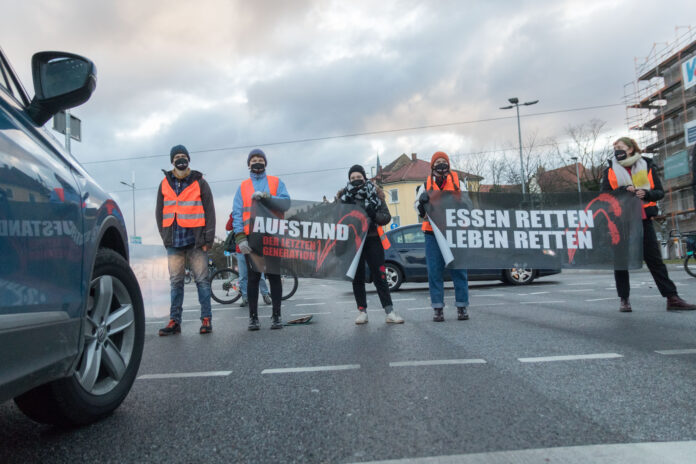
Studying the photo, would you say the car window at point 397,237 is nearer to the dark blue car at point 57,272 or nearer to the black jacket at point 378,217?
the black jacket at point 378,217

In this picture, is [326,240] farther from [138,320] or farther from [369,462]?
[369,462]

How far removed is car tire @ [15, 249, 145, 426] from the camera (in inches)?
89.5

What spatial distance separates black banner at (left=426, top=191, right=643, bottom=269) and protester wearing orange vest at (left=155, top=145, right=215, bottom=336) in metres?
2.59

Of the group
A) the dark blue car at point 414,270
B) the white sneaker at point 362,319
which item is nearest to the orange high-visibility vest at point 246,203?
the white sneaker at point 362,319

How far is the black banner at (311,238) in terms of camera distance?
21.0 ft

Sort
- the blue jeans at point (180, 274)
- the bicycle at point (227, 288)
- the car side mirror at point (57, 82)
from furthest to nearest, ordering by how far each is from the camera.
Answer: the bicycle at point (227, 288)
the blue jeans at point (180, 274)
the car side mirror at point (57, 82)

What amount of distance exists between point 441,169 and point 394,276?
6153 millimetres

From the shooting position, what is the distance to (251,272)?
620 cm

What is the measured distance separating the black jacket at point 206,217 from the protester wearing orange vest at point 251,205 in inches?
10.9

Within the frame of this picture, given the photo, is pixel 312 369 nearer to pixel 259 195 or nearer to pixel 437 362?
pixel 437 362

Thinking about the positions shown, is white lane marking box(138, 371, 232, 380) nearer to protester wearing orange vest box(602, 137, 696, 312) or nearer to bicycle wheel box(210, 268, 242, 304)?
protester wearing orange vest box(602, 137, 696, 312)

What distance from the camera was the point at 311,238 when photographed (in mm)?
6621

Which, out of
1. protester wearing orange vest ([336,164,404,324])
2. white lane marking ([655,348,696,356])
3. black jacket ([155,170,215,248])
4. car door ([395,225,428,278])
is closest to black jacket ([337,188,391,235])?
protester wearing orange vest ([336,164,404,324])

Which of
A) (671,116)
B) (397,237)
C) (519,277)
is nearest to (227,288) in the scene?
(397,237)
